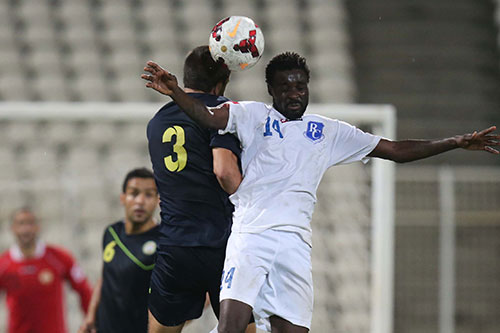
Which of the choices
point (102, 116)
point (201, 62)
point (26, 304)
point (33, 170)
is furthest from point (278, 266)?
point (33, 170)

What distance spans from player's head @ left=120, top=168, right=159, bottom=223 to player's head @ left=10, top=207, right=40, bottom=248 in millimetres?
2010

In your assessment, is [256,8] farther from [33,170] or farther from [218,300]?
[218,300]

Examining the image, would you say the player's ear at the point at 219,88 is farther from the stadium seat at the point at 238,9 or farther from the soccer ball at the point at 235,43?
the stadium seat at the point at 238,9

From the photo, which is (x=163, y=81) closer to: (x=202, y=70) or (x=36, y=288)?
(x=202, y=70)

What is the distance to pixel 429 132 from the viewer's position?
1021 centimetres

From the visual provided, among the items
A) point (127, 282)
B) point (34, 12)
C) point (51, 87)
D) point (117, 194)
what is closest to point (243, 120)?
point (127, 282)

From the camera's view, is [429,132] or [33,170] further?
[429,132]

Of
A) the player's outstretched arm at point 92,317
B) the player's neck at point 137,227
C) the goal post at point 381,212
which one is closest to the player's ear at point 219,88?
the player's neck at point 137,227

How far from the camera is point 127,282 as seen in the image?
15.3ft

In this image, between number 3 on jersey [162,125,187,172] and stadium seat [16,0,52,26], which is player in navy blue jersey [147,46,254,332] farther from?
stadium seat [16,0,52,26]

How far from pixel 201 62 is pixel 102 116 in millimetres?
2302

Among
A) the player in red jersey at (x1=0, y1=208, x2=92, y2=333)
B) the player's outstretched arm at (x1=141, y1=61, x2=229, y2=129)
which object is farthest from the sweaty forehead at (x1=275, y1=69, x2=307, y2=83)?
the player in red jersey at (x1=0, y1=208, x2=92, y2=333)

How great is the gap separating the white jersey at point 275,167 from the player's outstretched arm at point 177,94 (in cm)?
13

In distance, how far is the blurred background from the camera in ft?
25.2
